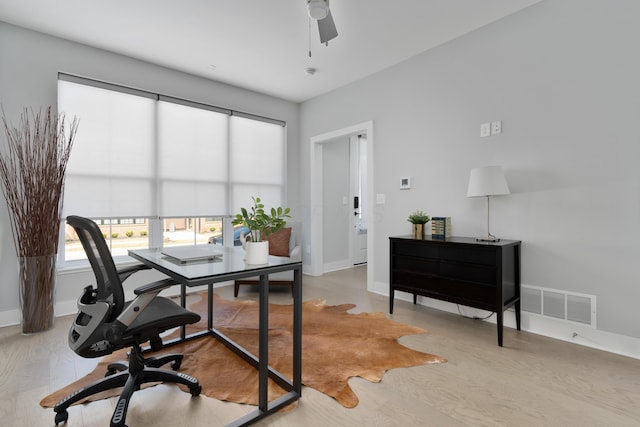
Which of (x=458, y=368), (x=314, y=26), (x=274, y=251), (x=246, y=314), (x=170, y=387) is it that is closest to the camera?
(x=170, y=387)

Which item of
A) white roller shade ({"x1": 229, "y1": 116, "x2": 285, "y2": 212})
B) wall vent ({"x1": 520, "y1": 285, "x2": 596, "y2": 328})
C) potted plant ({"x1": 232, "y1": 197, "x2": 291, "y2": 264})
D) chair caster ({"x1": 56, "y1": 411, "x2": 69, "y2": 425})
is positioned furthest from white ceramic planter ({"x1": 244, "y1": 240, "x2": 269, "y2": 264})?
white roller shade ({"x1": 229, "y1": 116, "x2": 285, "y2": 212})

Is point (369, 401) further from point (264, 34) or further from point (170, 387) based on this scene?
point (264, 34)

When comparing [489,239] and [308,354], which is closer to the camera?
[308,354]

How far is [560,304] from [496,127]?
1.63 m

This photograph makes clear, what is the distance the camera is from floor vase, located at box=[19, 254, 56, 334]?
2711mm

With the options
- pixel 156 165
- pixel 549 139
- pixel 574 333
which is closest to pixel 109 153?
pixel 156 165

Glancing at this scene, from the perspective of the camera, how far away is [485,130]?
301cm

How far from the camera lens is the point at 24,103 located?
119 inches

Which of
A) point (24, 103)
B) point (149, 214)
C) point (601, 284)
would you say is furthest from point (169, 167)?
point (601, 284)

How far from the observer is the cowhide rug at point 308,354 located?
1.87 metres

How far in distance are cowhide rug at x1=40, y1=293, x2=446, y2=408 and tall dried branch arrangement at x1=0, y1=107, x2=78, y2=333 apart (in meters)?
1.17

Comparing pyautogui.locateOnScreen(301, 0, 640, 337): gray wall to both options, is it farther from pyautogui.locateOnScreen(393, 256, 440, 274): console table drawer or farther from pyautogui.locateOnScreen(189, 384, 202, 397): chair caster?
pyautogui.locateOnScreen(189, 384, 202, 397): chair caster

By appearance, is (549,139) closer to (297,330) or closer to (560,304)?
(560,304)

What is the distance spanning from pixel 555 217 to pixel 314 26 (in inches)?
108
